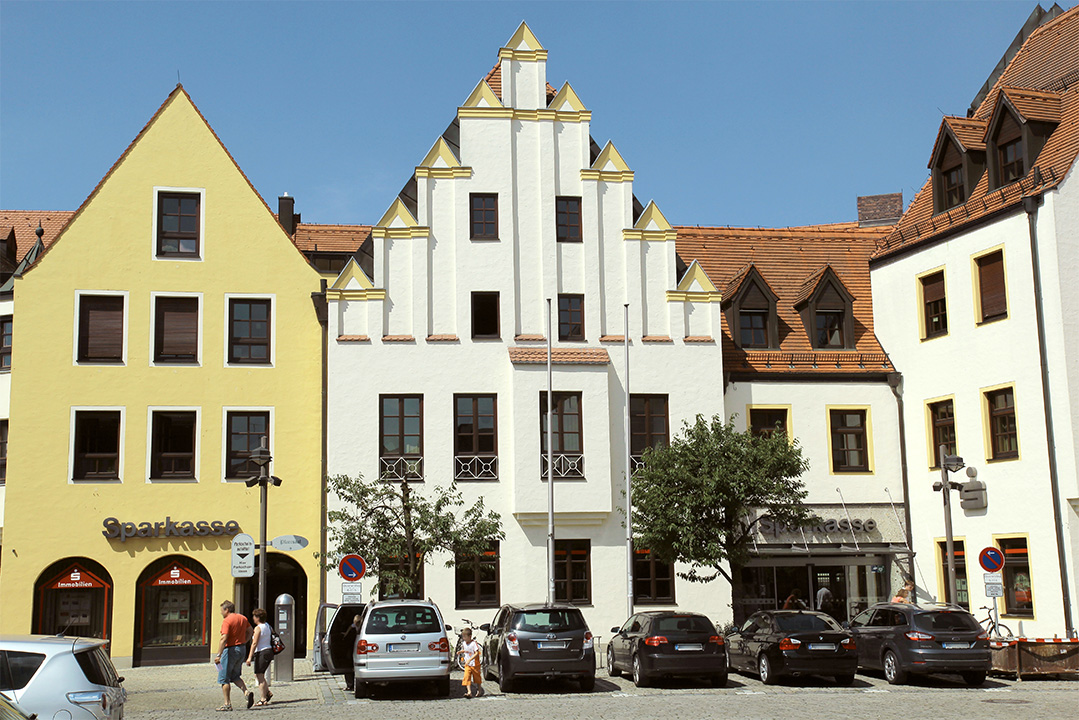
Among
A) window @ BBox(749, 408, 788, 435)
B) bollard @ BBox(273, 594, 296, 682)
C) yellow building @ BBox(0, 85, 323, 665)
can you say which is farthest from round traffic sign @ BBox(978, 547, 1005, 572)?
yellow building @ BBox(0, 85, 323, 665)

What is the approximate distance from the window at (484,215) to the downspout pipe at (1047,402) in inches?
548

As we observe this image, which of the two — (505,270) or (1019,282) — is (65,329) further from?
(1019,282)

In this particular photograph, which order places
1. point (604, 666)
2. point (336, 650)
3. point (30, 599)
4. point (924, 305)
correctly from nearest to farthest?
point (336, 650)
point (604, 666)
point (30, 599)
point (924, 305)

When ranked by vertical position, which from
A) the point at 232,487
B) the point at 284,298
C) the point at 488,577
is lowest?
the point at 488,577

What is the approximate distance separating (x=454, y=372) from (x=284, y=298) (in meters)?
5.32

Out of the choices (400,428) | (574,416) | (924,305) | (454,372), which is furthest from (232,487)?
(924,305)

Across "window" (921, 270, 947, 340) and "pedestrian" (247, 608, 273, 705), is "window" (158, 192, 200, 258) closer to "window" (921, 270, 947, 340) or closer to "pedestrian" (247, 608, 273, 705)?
"pedestrian" (247, 608, 273, 705)

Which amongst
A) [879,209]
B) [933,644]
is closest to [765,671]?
[933,644]

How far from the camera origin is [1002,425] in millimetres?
29125

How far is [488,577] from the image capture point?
31.3m

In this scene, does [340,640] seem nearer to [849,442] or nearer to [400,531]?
[400,531]

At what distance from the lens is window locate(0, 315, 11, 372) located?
32594 millimetres

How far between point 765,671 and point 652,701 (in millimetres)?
3603

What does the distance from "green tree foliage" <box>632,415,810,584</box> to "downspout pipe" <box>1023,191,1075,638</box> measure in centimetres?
571
